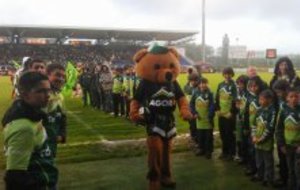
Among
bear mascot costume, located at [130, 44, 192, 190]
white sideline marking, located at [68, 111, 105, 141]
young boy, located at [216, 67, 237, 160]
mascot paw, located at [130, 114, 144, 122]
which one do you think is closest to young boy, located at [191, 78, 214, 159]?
young boy, located at [216, 67, 237, 160]

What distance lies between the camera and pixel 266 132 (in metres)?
6.80

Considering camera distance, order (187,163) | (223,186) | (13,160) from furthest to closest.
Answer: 1. (187,163)
2. (223,186)
3. (13,160)

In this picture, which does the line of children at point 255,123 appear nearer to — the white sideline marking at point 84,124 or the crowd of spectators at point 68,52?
the white sideline marking at point 84,124

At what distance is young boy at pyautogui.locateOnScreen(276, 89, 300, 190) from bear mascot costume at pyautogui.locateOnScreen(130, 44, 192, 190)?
1473 millimetres

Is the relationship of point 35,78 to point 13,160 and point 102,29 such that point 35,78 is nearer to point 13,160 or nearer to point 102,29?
point 13,160

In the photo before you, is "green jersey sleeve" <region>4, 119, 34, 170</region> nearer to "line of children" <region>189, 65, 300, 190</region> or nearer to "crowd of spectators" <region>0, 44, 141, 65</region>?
"line of children" <region>189, 65, 300, 190</region>

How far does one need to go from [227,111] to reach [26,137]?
5738 millimetres

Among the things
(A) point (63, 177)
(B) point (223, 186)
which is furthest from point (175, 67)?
(A) point (63, 177)

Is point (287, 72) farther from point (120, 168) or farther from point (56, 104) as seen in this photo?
point (56, 104)

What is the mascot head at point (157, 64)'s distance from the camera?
712 cm

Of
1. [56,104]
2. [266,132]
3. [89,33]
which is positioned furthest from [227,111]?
[89,33]

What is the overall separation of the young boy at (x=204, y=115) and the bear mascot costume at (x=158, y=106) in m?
1.58

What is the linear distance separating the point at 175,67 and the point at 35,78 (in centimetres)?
399

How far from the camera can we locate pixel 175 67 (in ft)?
24.1
